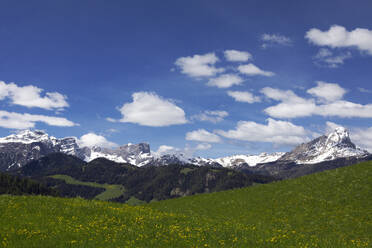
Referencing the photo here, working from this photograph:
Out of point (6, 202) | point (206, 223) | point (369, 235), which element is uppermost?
point (6, 202)

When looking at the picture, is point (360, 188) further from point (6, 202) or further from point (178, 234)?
point (6, 202)

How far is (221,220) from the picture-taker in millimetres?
32750

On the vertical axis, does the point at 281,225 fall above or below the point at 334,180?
below

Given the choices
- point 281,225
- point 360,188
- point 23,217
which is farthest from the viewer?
point 360,188

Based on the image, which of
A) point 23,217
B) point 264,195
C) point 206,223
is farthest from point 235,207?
point 23,217

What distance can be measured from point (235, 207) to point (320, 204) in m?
10.9

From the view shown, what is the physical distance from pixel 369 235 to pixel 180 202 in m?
27.1

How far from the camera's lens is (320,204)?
1566 inches

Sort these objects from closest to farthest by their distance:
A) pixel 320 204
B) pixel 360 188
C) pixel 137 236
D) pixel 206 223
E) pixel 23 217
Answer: pixel 137 236
pixel 23 217
pixel 206 223
pixel 320 204
pixel 360 188

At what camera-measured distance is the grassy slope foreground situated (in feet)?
73.3

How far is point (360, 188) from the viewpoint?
42.6 m

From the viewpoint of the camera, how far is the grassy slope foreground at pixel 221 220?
22.3 meters

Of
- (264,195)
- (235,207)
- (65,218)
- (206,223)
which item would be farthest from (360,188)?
(65,218)

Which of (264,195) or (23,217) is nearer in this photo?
(23,217)
